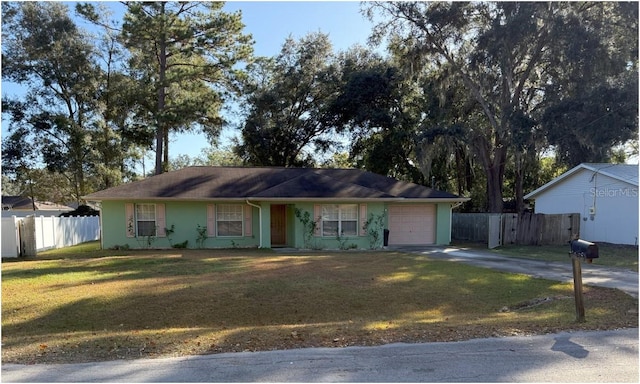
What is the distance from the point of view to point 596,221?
1939 cm

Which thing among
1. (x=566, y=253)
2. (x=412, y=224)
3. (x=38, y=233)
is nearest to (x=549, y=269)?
(x=566, y=253)

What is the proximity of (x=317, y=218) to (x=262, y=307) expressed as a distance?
9554 millimetres

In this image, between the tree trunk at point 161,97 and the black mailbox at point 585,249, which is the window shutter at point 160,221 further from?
the black mailbox at point 585,249

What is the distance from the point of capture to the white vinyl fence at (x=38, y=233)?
15.4 m

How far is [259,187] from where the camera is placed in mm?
19484

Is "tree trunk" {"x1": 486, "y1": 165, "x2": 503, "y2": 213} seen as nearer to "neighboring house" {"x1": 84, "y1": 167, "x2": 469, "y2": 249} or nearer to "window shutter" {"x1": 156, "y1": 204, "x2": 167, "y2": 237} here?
"neighboring house" {"x1": 84, "y1": 167, "x2": 469, "y2": 249}

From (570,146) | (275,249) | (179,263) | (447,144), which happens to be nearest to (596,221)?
(570,146)

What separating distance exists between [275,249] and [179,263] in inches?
204

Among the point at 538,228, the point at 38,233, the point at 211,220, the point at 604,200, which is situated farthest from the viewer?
the point at 538,228

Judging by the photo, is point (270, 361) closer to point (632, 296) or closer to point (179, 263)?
point (632, 296)

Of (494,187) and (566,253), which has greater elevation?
(494,187)

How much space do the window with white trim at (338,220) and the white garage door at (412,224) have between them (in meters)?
2.87

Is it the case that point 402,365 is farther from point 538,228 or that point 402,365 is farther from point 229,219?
point 538,228

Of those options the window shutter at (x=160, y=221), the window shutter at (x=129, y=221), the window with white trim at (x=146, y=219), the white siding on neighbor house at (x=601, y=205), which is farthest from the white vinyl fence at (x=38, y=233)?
the white siding on neighbor house at (x=601, y=205)
